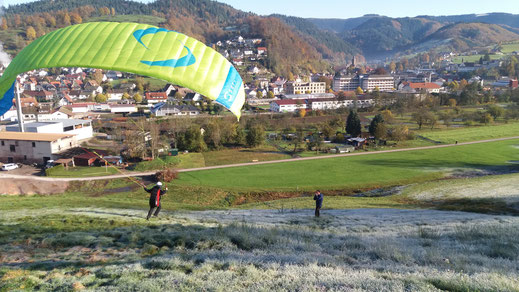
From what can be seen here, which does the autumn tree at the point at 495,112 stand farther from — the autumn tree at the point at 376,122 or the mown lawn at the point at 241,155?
the mown lawn at the point at 241,155

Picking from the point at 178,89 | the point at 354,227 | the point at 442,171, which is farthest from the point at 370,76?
the point at 354,227

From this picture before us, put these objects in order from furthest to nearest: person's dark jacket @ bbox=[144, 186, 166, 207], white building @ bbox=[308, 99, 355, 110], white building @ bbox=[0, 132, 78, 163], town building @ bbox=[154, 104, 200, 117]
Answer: white building @ bbox=[308, 99, 355, 110] < town building @ bbox=[154, 104, 200, 117] < white building @ bbox=[0, 132, 78, 163] < person's dark jacket @ bbox=[144, 186, 166, 207]

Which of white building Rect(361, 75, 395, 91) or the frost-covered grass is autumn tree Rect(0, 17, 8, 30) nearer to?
white building Rect(361, 75, 395, 91)

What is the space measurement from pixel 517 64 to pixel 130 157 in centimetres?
16969

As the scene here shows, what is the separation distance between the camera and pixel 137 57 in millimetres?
8570

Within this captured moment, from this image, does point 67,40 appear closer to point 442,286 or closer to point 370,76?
point 442,286

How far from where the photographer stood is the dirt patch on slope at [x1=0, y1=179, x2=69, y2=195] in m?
26.9

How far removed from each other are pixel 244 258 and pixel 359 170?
29003 mm

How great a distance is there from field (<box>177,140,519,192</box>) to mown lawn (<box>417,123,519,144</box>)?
7024 millimetres

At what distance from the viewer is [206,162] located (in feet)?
125

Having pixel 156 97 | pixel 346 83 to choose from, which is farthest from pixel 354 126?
pixel 346 83

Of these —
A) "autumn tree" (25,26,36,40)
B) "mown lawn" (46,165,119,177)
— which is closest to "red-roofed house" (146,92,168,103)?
"mown lawn" (46,165,119,177)

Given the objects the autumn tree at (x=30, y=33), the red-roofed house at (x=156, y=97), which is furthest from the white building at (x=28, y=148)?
the autumn tree at (x=30, y=33)

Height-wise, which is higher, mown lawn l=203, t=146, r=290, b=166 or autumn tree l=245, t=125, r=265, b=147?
autumn tree l=245, t=125, r=265, b=147
